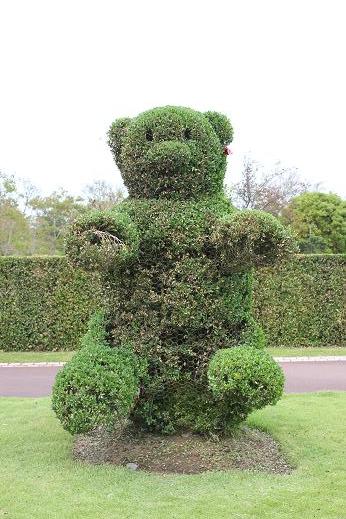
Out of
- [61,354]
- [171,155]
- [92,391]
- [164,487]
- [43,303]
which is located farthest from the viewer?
[43,303]

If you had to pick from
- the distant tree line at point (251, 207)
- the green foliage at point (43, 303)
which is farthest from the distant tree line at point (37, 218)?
→ the green foliage at point (43, 303)

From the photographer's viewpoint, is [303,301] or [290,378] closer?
[290,378]

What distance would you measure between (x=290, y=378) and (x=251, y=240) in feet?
23.6

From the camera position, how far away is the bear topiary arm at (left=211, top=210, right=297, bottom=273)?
6016 mm

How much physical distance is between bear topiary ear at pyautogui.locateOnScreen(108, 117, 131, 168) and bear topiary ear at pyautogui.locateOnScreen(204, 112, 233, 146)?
878 millimetres

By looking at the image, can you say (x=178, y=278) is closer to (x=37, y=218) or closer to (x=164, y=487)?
(x=164, y=487)

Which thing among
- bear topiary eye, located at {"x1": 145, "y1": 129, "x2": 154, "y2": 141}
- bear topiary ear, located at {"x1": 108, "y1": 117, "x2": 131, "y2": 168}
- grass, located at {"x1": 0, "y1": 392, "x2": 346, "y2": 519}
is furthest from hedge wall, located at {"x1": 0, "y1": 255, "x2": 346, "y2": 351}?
bear topiary eye, located at {"x1": 145, "y1": 129, "x2": 154, "y2": 141}

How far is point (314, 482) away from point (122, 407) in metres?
1.74

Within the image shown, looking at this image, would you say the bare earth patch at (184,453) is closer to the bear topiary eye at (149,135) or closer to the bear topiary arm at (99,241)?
the bear topiary arm at (99,241)

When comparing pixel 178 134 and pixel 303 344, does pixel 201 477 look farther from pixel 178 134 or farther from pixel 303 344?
pixel 303 344

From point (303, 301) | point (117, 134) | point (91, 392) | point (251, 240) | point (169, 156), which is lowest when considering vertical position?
point (91, 392)

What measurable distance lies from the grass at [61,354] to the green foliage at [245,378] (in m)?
9.91

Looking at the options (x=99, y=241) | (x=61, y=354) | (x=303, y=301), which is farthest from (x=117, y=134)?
(x=303, y=301)

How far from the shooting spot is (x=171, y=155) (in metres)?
6.42
